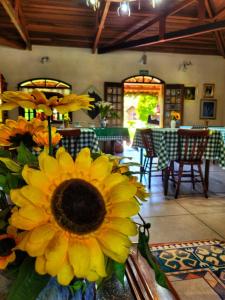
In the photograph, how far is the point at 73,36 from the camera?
7.09 m

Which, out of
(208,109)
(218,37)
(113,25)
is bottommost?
(208,109)

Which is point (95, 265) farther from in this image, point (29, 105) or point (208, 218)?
point (208, 218)

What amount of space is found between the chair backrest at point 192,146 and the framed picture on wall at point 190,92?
183 inches

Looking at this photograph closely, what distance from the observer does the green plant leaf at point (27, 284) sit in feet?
1.31

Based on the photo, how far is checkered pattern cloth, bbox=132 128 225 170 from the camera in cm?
366

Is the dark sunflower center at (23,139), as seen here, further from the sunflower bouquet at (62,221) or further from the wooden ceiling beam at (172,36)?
the wooden ceiling beam at (172,36)

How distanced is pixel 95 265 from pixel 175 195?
361 centimetres

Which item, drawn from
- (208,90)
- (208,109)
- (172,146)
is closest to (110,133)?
(172,146)

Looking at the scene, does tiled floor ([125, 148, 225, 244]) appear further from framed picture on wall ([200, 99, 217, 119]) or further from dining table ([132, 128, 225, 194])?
framed picture on wall ([200, 99, 217, 119])

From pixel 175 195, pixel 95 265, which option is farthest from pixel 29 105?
pixel 175 195

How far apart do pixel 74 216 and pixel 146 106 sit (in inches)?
491

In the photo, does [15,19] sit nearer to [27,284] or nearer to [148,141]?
[148,141]

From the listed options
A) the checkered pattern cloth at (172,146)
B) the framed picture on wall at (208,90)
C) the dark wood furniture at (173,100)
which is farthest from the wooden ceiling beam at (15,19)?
the framed picture on wall at (208,90)

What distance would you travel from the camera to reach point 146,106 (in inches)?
496
